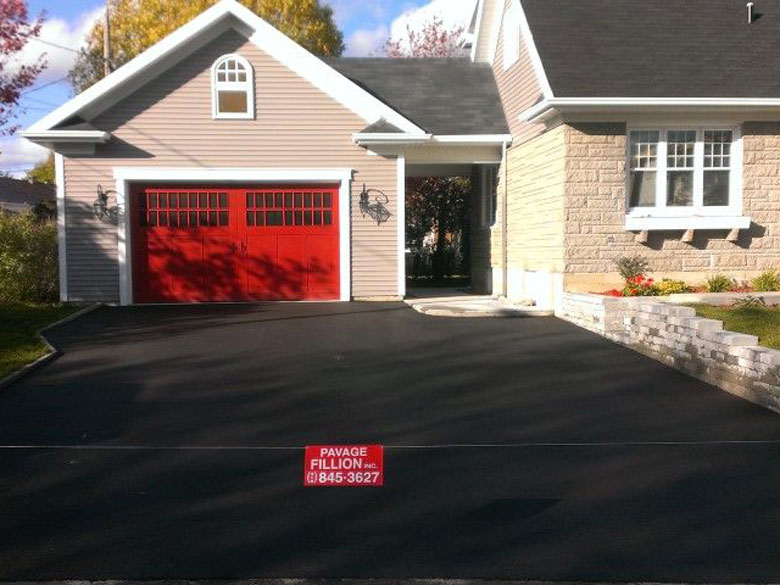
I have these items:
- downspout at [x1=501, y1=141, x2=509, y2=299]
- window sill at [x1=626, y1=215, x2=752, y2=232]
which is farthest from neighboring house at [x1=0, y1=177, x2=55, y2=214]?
window sill at [x1=626, y1=215, x2=752, y2=232]

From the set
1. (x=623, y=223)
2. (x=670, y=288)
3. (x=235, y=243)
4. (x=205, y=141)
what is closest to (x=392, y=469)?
(x=670, y=288)

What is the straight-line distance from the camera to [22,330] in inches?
536

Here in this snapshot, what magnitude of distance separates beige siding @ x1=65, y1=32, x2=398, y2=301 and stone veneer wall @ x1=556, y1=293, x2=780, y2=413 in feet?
20.5

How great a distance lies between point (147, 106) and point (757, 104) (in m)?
11.4

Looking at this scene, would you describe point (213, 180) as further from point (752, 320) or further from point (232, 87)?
point (752, 320)

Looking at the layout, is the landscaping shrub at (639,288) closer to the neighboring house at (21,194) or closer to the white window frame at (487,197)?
the white window frame at (487,197)

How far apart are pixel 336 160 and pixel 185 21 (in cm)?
1893

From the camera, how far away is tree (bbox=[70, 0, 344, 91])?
3384 centimetres

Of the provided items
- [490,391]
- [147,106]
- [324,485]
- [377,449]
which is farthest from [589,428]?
[147,106]

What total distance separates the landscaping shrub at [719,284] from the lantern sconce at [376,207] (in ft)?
21.1

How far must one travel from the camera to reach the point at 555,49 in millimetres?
15492

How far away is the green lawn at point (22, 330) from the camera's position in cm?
1086

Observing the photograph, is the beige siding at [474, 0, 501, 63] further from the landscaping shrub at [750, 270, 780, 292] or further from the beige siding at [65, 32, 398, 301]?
the landscaping shrub at [750, 270, 780, 292]

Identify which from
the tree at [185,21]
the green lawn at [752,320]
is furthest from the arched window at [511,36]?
the tree at [185,21]
